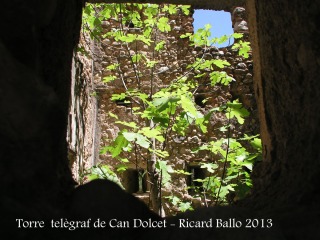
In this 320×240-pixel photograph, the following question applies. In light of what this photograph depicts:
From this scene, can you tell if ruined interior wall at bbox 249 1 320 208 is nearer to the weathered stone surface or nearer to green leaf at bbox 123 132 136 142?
the weathered stone surface

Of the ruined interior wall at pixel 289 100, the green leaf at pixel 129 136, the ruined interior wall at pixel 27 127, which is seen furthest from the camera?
the green leaf at pixel 129 136

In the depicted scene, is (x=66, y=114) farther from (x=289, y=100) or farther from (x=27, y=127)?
(x=289, y=100)

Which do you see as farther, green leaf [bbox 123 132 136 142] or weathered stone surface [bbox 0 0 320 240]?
green leaf [bbox 123 132 136 142]

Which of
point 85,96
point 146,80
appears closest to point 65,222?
point 85,96

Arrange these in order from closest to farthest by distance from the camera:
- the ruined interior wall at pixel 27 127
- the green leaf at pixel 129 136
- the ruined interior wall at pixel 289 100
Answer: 1. the ruined interior wall at pixel 27 127
2. the ruined interior wall at pixel 289 100
3. the green leaf at pixel 129 136

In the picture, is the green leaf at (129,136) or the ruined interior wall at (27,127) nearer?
the ruined interior wall at (27,127)

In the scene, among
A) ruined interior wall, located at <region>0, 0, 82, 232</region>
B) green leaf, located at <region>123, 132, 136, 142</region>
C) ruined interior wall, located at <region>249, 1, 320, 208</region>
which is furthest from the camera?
green leaf, located at <region>123, 132, 136, 142</region>

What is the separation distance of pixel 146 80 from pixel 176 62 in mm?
605

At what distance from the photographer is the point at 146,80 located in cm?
611

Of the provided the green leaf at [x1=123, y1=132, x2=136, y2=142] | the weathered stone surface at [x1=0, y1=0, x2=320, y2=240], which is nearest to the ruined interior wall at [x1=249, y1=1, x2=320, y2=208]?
the weathered stone surface at [x1=0, y1=0, x2=320, y2=240]

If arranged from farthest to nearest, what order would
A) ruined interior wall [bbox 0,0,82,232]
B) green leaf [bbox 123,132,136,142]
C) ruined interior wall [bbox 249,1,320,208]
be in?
green leaf [bbox 123,132,136,142] < ruined interior wall [bbox 249,1,320,208] < ruined interior wall [bbox 0,0,82,232]

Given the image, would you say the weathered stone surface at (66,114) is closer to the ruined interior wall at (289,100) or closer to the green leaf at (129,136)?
the ruined interior wall at (289,100)

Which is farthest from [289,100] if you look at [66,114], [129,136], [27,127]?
[129,136]

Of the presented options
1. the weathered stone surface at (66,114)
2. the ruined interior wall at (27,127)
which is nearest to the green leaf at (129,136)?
the weathered stone surface at (66,114)
